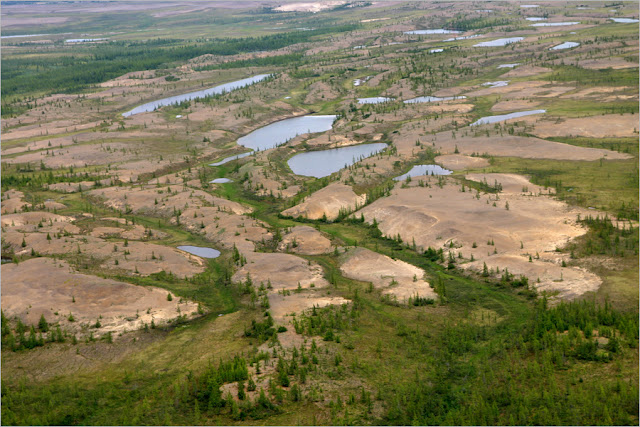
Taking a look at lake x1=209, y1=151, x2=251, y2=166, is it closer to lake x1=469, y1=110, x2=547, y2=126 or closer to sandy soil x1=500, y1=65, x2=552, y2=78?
lake x1=469, y1=110, x2=547, y2=126

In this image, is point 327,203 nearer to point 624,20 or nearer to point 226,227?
point 226,227

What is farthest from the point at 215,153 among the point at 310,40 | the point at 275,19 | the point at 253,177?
the point at 275,19

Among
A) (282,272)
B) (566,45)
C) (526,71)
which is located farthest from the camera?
(566,45)

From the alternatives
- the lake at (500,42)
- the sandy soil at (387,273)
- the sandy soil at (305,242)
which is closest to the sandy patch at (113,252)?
the sandy soil at (305,242)

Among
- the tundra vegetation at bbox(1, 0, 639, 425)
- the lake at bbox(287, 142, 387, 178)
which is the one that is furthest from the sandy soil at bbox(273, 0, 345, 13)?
the lake at bbox(287, 142, 387, 178)

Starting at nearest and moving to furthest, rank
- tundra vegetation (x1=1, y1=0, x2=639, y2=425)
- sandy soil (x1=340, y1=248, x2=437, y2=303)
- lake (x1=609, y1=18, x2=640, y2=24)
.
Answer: tundra vegetation (x1=1, y1=0, x2=639, y2=425), sandy soil (x1=340, y1=248, x2=437, y2=303), lake (x1=609, y1=18, x2=640, y2=24)

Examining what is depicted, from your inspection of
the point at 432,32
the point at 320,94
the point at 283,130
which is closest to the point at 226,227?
the point at 283,130
